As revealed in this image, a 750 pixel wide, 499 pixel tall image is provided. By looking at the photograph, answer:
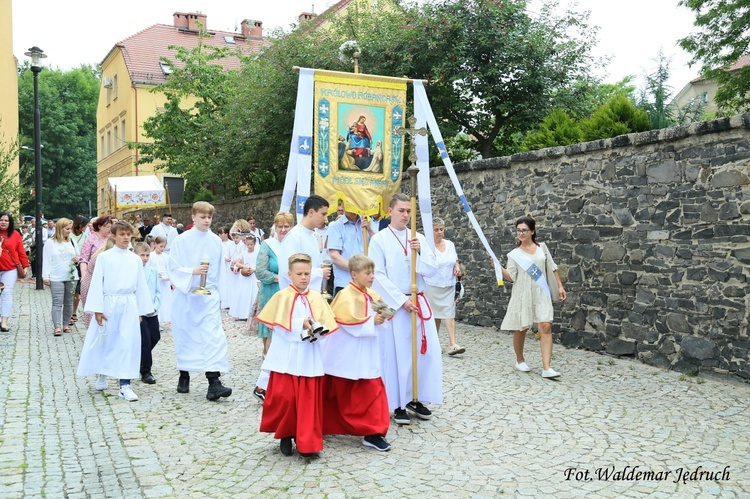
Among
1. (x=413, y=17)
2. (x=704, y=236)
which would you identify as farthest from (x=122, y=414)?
(x=413, y=17)

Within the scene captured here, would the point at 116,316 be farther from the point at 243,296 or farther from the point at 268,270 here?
the point at 243,296

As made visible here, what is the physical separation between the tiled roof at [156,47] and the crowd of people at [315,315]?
34.9 meters

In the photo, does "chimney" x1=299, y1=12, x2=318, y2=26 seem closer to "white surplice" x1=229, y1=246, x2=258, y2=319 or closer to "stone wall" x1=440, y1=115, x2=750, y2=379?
"white surplice" x1=229, y1=246, x2=258, y2=319

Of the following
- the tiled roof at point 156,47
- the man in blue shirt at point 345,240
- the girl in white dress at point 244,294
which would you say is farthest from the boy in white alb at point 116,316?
the tiled roof at point 156,47

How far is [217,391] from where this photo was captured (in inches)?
285

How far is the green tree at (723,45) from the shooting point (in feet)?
63.9

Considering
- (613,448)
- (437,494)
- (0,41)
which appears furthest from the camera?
(0,41)

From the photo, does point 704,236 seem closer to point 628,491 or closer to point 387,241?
point 387,241

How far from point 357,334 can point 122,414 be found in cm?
241

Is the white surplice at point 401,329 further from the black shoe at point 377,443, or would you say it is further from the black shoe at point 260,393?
the black shoe at point 260,393

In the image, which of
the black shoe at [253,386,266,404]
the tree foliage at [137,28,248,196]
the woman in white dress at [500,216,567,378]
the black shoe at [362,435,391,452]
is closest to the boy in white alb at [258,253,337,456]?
the black shoe at [362,435,391,452]

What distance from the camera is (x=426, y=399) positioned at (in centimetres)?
654

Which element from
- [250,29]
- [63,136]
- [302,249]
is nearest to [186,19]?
[250,29]

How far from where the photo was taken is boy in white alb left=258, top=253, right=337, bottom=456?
17.5 ft
